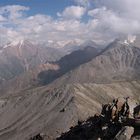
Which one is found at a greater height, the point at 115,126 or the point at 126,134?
the point at 115,126

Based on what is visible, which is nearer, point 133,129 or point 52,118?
point 133,129

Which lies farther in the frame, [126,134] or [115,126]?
[115,126]

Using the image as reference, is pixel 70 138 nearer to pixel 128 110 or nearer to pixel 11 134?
pixel 128 110

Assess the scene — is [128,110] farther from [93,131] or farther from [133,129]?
[133,129]

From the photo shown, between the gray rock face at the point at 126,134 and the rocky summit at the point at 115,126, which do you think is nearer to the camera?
the gray rock face at the point at 126,134

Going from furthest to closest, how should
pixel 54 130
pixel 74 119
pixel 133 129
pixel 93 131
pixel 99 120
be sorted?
pixel 74 119 → pixel 54 130 → pixel 99 120 → pixel 93 131 → pixel 133 129

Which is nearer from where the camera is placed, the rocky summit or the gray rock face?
the gray rock face

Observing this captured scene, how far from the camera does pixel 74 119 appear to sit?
191 metres

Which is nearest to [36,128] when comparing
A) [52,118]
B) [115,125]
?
[52,118]

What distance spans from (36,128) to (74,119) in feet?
63.8

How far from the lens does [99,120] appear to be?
82.4 m

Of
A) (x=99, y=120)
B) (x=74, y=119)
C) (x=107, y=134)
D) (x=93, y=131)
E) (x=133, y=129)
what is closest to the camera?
(x=133, y=129)

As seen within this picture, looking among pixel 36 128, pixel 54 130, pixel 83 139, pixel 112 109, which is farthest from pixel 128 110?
pixel 36 128

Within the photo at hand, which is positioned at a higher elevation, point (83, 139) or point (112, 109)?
point (112, 109)
